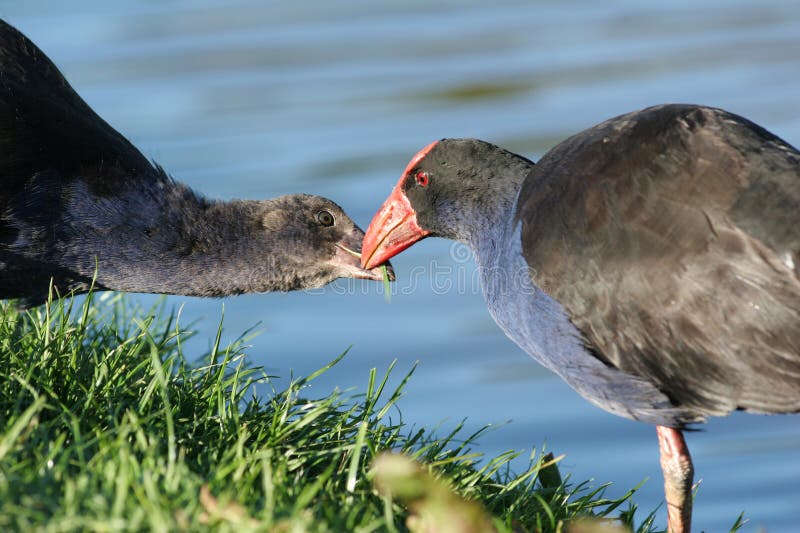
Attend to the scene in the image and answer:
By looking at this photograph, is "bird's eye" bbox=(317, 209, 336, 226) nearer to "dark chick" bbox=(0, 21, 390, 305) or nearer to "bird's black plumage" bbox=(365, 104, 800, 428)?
"dark chick" bbox=(0, 21, 390, 305)

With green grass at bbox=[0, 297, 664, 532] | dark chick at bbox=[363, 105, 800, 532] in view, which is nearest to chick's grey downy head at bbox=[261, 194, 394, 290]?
green grass at bbox=[0, 297, 664, 532]

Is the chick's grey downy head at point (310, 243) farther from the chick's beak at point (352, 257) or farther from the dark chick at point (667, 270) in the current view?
the dark chick at point (667, 270)

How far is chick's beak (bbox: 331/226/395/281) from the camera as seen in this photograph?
492 centimetres

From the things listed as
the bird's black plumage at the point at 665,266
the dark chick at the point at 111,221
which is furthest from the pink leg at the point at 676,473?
the dark chick at the point at 111,221

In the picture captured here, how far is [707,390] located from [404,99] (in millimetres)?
6704

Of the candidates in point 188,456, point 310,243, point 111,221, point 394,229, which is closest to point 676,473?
point 394,229

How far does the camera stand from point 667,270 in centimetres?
383

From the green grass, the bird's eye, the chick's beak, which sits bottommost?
the green grass

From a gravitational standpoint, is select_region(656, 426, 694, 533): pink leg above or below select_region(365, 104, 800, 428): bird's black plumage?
below

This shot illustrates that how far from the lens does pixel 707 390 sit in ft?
12.9

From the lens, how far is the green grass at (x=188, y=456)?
2.95 meters

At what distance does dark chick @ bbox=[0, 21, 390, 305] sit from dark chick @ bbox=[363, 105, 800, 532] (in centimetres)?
84

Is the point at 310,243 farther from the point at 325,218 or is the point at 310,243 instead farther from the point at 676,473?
the point at 676,473

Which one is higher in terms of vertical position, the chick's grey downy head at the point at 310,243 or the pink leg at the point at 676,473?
the chick's grey downy head at the point at 310,243
